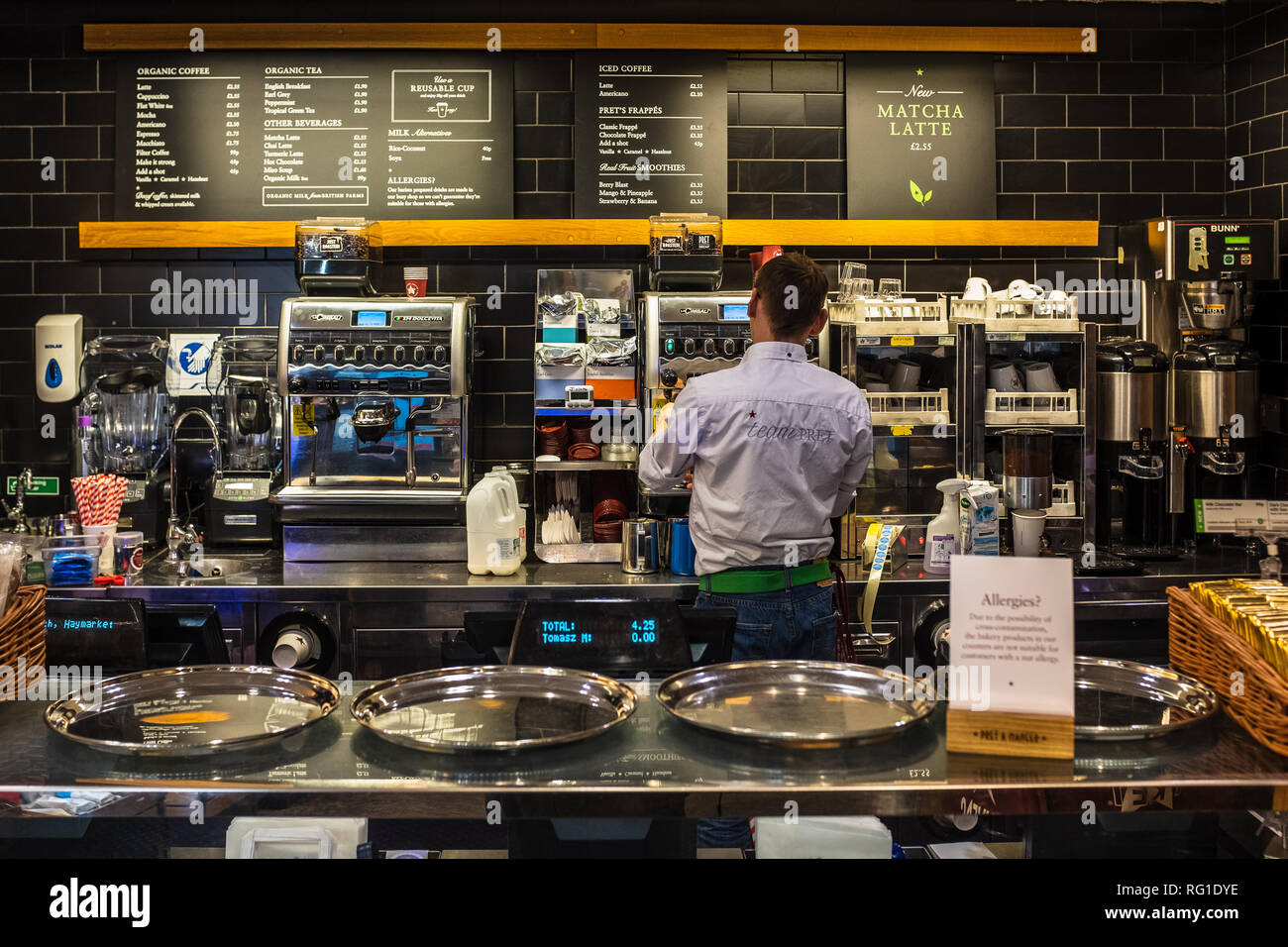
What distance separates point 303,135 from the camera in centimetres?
475

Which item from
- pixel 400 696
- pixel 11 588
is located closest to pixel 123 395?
pixel 11 588

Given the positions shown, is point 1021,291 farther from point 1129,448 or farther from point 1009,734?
point 1009,734

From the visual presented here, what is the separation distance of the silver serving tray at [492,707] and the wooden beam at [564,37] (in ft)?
11.7

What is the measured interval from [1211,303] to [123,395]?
173 inches

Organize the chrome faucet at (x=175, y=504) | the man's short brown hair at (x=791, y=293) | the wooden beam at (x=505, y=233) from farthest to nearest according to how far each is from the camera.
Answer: the wooden beam at (x=505, y=233), the chrome faucet at (x=175, y=504), the man's short brown hair at (x=791, y=293)

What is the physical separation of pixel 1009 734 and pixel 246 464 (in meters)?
3.56

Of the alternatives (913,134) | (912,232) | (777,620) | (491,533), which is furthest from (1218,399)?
(491,533)

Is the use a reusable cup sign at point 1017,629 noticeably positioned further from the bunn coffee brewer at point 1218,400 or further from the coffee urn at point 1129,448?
the bunn coffee brewer at point 1218,400

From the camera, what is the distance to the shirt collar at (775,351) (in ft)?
10.3

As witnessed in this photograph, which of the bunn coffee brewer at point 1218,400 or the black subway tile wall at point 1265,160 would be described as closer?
the bunn coffee brewer at point 1218,400

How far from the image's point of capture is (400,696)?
1.85 metres

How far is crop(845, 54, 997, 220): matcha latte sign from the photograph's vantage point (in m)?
4.87

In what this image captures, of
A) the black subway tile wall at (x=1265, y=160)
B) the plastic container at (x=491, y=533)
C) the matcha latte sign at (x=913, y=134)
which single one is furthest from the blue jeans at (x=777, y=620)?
the black subway tile wall at (x=1265, y=160)
